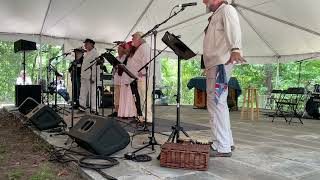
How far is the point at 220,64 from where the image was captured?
3.09 m

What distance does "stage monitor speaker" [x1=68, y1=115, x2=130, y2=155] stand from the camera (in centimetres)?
299

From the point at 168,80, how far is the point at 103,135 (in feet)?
59.2

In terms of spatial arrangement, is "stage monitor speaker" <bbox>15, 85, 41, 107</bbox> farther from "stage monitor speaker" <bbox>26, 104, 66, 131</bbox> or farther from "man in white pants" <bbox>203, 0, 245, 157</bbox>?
"man in white pants" <bbox>203, 0, 245, 157</bbox>

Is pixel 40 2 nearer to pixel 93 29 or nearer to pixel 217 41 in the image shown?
pixel 93 29

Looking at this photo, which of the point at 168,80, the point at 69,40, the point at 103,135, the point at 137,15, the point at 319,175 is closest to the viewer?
the point at 319,175

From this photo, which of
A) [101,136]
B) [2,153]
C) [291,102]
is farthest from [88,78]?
[101,136]

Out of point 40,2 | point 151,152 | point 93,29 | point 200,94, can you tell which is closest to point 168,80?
point 200,94

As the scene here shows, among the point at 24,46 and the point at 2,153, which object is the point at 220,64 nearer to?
the point at 2,153

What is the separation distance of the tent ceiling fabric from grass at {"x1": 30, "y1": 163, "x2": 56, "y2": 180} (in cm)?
510

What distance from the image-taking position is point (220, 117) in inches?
123

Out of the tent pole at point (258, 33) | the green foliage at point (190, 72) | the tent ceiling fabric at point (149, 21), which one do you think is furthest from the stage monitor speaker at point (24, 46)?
the green foliage at point (190, 72)

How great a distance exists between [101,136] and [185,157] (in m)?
0.78

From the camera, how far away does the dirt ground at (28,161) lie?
269 cm

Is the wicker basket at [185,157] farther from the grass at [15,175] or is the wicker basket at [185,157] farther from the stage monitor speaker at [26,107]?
the stage monitor speaker at [26,107]
